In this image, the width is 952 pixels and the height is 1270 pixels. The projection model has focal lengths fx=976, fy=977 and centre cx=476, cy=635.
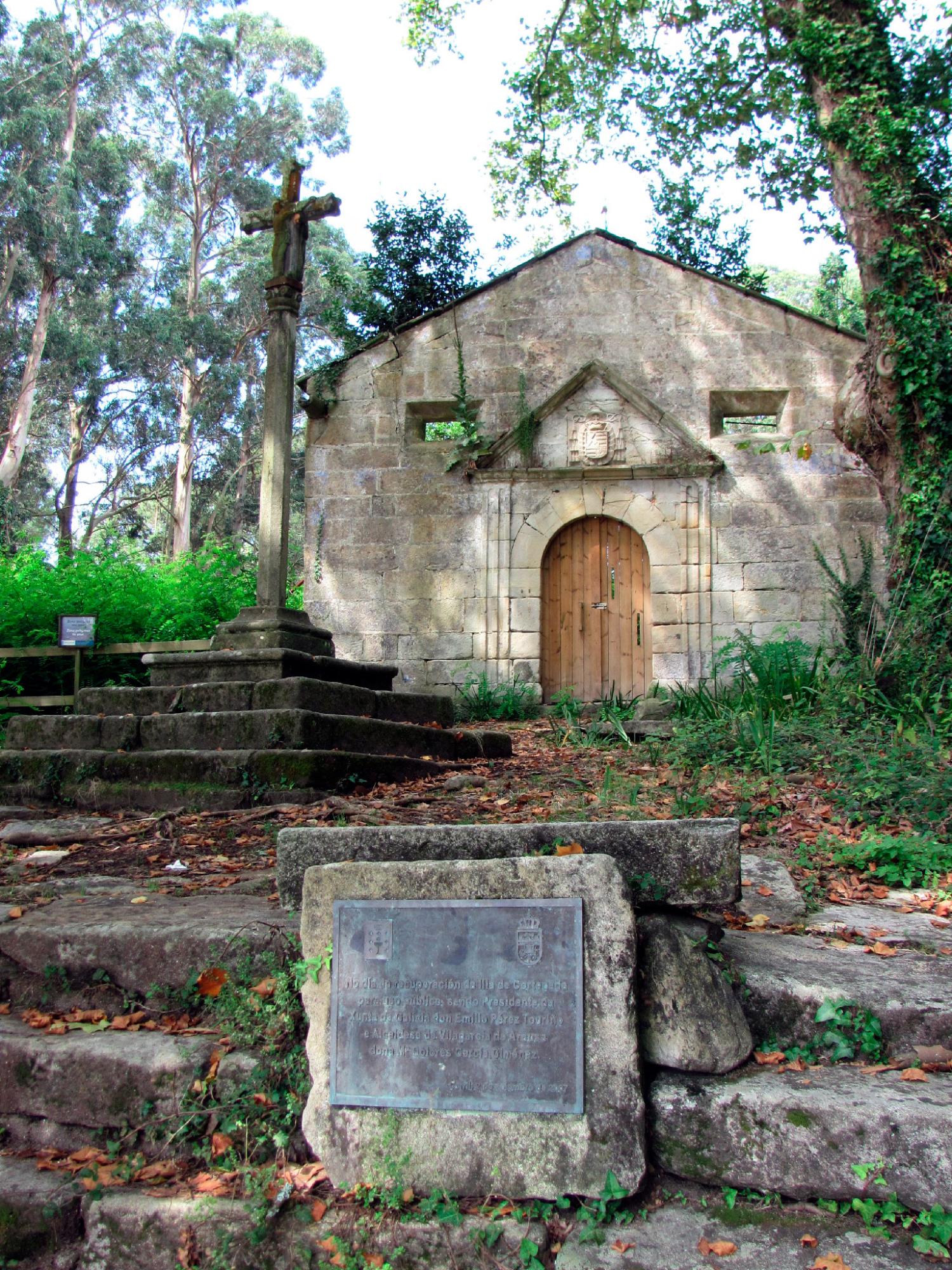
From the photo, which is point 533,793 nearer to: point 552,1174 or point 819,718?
point 819,718

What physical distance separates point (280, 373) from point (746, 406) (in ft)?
18.9

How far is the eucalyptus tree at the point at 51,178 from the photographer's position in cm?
2081

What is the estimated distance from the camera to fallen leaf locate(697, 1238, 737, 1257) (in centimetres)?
208

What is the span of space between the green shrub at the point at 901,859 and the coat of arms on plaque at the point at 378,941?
7.69 ft

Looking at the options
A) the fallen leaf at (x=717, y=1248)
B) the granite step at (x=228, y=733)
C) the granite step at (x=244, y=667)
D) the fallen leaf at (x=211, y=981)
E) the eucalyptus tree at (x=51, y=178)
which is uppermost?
the eucalyptus tree at (x=51, y=178)

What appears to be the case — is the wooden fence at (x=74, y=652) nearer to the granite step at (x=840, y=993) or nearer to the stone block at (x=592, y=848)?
the stone block at (x=592, y=848)

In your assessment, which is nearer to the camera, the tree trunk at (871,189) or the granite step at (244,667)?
the granite step at (244,667)

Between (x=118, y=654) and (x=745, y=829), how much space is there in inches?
248

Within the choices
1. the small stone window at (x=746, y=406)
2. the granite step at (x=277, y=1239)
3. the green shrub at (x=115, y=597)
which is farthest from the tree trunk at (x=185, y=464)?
the granite step at (x=277, y=1239)

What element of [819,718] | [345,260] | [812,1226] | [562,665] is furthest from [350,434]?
[345,260]

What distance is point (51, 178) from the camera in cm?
2131

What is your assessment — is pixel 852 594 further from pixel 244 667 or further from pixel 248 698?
pixel 248 698

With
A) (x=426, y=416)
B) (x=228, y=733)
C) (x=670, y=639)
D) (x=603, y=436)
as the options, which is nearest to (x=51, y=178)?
(x=426, y=416)

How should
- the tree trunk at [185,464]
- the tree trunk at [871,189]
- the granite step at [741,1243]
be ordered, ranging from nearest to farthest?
the granite step at [741,1243] → the tree trunk at [871,189] → the tree trunk at [185,464]
